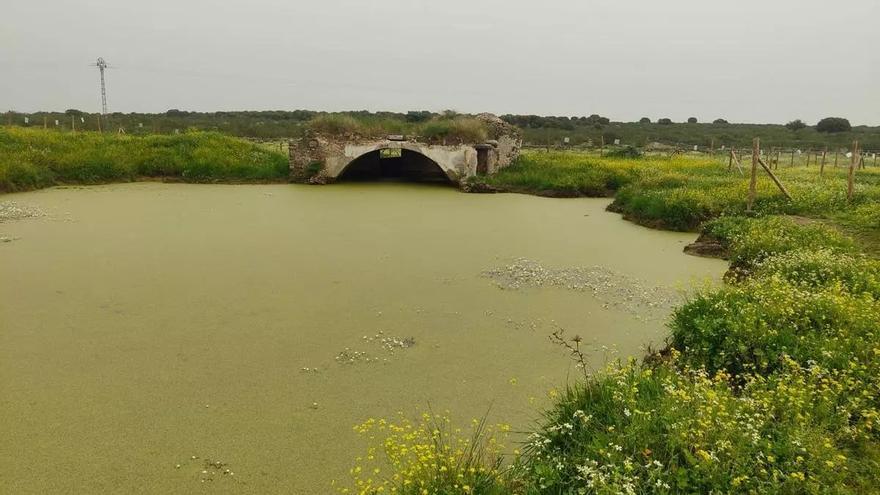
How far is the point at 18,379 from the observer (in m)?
4.37

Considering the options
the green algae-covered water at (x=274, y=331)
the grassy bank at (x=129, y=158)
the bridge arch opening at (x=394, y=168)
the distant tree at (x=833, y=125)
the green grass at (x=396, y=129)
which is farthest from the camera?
the distant tree at (x=833, y=125)

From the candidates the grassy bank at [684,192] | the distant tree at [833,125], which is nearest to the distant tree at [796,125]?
the distant tree at [833,125]

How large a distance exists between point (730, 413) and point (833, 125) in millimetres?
54849

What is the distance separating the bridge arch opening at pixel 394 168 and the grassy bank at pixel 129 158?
251 cm

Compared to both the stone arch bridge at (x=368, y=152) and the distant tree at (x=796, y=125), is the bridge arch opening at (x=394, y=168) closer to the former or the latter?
the stone arch bridge at (x=368, y=152)

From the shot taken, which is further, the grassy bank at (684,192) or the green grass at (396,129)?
the green grass at (396,129)

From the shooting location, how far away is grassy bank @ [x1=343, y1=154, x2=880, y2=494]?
279 cm

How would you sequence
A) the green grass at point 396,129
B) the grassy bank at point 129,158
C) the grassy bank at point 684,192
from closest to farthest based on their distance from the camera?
1. the grassy bank at point 684,192
2. the grassy bank at point 129,158
3. the green grass at point 396,129

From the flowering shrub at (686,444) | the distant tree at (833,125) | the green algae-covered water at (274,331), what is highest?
the distant tree at (833,125)

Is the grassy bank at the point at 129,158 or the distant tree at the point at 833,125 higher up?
the distant tree at the point at 833,125

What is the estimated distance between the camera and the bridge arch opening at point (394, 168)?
1912cm

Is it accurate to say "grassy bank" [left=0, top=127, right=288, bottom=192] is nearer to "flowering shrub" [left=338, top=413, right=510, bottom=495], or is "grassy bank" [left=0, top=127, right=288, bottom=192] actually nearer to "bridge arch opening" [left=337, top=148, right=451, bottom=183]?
"bridge arch opening" [left=337, top=148, right=451, bottom=183]

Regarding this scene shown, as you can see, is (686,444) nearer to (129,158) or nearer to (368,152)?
(368,152)

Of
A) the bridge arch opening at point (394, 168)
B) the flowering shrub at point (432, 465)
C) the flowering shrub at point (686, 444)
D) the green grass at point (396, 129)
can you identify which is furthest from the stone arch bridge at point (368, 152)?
the flowering shrub at point (686, 444)
